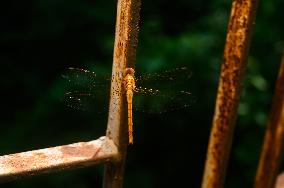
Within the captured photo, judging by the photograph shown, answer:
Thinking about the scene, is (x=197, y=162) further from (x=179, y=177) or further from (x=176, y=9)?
(x=176, y=9)

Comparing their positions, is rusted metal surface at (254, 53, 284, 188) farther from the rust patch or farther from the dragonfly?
the rust patch

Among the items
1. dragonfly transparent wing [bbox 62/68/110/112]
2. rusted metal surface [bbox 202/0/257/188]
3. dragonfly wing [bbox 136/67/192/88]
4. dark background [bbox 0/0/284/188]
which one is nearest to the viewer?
rusted metal surface [bbox 202/0/257/188]

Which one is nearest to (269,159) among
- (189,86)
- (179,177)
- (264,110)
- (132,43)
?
(132,43)

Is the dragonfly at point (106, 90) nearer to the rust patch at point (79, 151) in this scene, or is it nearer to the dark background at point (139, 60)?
the rust patch at point (79, 151)

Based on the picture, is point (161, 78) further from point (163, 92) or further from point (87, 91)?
point (87, 91)

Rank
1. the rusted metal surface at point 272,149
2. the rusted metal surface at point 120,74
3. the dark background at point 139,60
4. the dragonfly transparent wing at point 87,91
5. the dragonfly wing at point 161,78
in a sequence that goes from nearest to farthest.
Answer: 1. the rusted metal surface at point 120,74
2. the rusted metal surface at point 272,149
3. the dragonfly transparent wing at point 87,91
4. the dragonfly wing at point 161,78
5. the dark background at point 139,60

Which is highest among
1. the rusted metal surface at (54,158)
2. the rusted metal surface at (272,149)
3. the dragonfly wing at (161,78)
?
the dragonfly wing at (161,78)

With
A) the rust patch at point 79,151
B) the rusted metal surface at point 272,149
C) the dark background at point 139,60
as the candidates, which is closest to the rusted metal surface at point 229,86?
the rusted metal surface at point 272,149

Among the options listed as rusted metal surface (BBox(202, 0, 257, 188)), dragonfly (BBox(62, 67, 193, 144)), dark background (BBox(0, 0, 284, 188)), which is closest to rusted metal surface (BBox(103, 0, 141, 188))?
rusted metal surface (BBox(202, 0, 257, 188))
